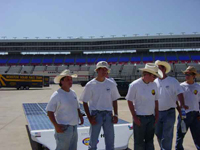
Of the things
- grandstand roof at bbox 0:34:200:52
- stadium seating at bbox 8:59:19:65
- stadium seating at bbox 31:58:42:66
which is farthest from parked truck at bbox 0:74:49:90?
stadium seating at bbox 8:59:19:65

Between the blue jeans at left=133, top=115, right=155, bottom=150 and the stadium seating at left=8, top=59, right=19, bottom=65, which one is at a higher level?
the stadium seating at left=8, top=59, right=19, bottom=65

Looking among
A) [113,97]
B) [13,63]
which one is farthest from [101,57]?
[113,97]

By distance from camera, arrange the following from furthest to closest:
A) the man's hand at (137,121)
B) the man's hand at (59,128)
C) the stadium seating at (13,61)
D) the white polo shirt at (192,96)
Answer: the stadium seating at (13,61) < the white polo shirt at (192,96) < the man's hand at (137,121) < the man's hand at (59,128)

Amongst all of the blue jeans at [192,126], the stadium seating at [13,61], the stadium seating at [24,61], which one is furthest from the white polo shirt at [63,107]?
the stadium seating at [13,61]

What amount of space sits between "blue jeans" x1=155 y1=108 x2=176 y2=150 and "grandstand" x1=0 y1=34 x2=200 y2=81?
5122cm

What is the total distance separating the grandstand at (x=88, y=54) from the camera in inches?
2297

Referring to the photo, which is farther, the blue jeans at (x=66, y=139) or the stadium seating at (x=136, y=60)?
the stadium seating at (x=136, y=60)

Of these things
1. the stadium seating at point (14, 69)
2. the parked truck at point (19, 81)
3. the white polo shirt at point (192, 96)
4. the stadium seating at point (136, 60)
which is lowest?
the parked truck at point (19, 81)

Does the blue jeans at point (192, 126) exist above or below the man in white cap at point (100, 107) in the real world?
below

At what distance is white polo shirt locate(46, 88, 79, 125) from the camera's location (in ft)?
10.3

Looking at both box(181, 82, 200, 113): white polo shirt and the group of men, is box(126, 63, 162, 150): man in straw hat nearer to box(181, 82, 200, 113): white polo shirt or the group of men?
the group of men

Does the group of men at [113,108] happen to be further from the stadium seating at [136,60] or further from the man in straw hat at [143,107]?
the stadium seating at [136,60]

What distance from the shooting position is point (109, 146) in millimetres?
3570

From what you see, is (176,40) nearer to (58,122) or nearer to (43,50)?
(43,50)
